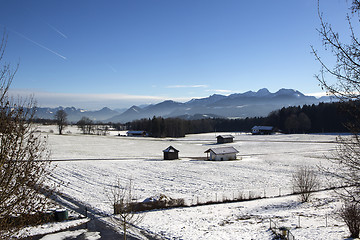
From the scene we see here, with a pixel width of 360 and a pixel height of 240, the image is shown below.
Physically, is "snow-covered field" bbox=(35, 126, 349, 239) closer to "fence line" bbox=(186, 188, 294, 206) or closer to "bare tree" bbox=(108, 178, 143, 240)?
"fence line" bbox=(186, 188, 294, 206)

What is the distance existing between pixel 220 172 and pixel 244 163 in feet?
38.8

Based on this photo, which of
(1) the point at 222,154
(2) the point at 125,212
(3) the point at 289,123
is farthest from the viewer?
(3) the point at 289,123

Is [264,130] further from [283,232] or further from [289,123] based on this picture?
[283,232]

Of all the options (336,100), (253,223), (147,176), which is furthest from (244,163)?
(336,100)

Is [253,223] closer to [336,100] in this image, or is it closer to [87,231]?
[87,231]

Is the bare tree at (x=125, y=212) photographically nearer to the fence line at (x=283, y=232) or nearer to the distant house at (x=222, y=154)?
the fence line at (x=283, y=232)

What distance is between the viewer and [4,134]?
27.3 ft

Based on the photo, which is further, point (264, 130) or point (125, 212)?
point (264, 130)

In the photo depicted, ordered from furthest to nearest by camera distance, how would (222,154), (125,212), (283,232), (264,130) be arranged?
(264,130)
(222,154)
(125,212)
(283,232)

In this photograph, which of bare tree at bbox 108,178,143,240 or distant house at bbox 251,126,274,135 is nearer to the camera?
bare tree at bbox 108,178,143,240

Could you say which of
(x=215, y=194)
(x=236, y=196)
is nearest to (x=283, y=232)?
(x=236, y=196)

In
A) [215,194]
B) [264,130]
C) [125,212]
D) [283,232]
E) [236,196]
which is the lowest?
[236,196]

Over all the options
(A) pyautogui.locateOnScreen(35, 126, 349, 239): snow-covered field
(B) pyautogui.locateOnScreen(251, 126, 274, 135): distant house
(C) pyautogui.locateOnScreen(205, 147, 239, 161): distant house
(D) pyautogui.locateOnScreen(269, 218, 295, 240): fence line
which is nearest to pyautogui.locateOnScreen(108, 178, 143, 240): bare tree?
(A) pyautogui.locateOnScreen(35, 126, 349, 239): snow-covered field

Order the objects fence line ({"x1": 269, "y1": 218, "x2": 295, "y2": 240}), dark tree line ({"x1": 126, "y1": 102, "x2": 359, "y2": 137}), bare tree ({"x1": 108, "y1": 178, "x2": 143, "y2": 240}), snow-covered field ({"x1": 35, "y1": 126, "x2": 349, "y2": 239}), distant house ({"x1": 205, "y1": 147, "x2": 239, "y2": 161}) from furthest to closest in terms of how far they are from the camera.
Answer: dark tree line ({"x1": 126, "y1": 102, "x2": 359, "y2": 137})
distant house ({"x1": 205, "y1": 147, "x2": 239, "y2": 161})
snow-covered field ({"x1": 35, "y1": 126, "x2": 349, "y2": 239})
fence line ({"x1": 269, "y1": 218, "x2": 295, "y2": 240})
bare tree ({"x1": 108, "y1": 178, "x2": 143, "y2": 240})
